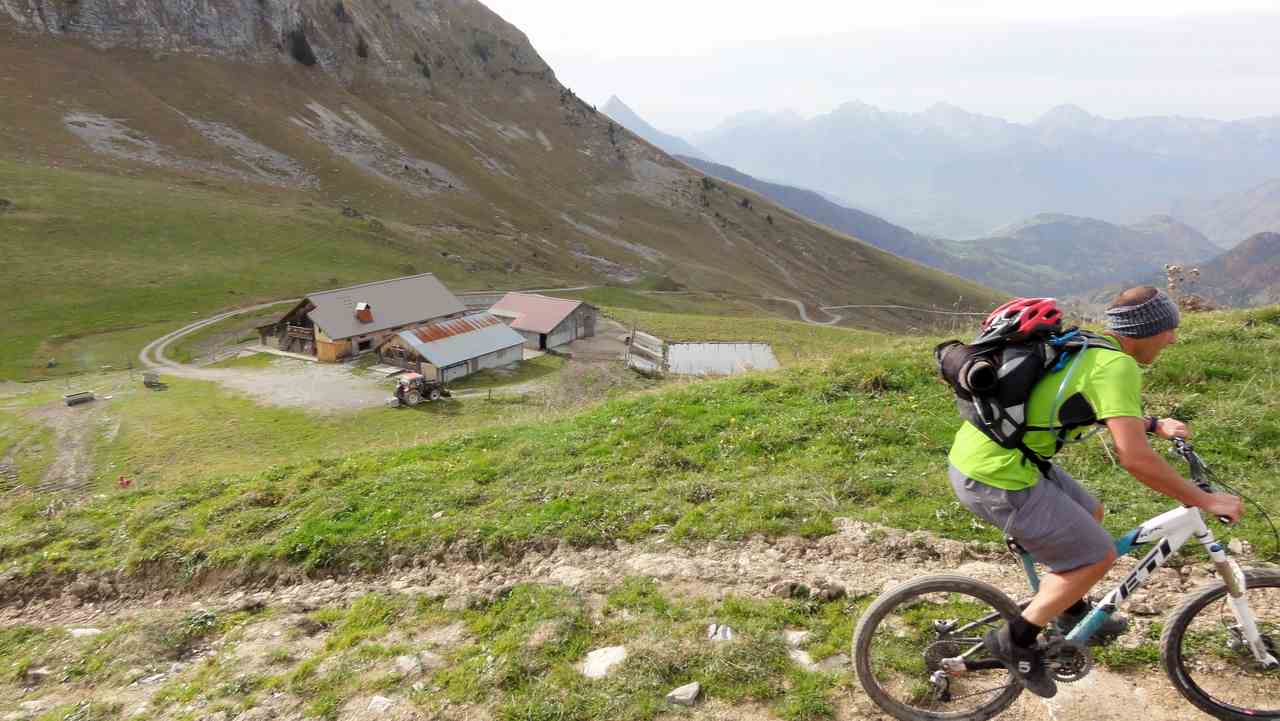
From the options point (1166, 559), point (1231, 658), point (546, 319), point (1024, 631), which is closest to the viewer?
point (1166, 559)

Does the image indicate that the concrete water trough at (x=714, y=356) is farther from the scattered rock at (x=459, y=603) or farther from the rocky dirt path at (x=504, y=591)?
the scattered rock at (x=459, y=603)

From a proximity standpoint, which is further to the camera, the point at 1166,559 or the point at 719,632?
the point at 719,632

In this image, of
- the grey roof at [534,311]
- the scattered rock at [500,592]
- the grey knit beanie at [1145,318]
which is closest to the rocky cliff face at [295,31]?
the grey roof at [534,311]

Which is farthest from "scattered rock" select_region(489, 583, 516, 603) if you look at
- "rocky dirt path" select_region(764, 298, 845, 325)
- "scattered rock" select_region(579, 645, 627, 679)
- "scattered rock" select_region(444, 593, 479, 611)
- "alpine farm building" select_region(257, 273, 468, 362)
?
"rocky dirt path" select_region(764, 298, 845, 325)

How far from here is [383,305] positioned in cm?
6266

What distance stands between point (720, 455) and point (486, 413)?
3377 centimetres

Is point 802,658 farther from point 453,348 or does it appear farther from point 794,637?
point 453,348

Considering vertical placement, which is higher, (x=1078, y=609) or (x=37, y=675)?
(x=1078, y=609)

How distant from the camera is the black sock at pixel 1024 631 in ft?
17.5

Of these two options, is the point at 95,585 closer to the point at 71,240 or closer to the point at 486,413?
the point at 486,413

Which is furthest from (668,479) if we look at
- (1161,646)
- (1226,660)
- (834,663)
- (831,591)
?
(1226,660)

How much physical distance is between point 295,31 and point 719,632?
179091 mm

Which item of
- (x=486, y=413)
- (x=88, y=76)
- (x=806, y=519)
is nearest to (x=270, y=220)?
(x=88, y=76)

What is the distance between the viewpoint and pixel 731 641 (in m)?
6.96
